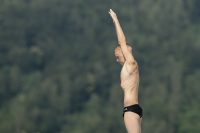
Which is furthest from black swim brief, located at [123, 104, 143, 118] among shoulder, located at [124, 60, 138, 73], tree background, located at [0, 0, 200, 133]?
tree background, located at [0, 0, 200, 133]

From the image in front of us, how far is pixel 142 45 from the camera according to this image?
19288cm

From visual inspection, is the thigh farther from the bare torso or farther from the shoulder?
the shoulder

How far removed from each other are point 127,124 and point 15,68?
171m

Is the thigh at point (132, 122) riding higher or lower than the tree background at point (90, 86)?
lower

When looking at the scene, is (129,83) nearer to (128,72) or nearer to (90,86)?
(128,72)

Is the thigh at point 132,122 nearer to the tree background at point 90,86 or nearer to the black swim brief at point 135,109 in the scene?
the black swim brief at point 135,109

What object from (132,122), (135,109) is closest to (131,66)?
(135,109)

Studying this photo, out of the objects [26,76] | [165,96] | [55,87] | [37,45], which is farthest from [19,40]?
[165,96]

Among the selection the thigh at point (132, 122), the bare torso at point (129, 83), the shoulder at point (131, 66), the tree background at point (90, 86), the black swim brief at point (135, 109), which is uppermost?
the tree background at point (90, 86)

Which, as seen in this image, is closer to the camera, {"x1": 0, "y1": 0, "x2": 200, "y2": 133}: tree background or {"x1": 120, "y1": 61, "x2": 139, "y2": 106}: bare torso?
{"x1": 120, "y1": 61, "x2": 139, "y2": 106}: bare torso

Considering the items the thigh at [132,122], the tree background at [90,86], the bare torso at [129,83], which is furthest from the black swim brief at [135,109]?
the tree background at [90,86]

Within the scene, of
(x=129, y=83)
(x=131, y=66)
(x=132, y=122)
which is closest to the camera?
(x=132, y=122)

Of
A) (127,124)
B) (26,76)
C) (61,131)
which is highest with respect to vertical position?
(26,76)

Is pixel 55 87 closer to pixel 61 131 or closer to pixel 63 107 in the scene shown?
pixel 63 107
